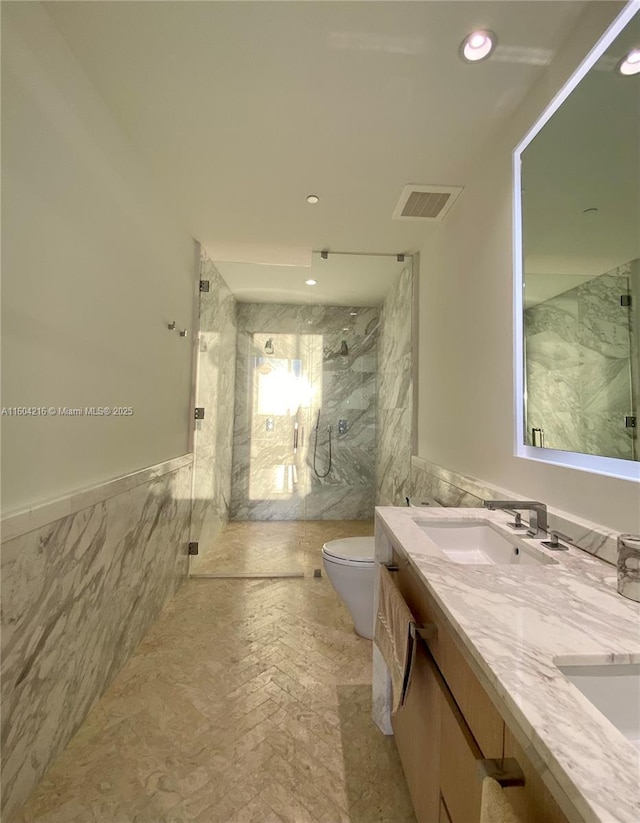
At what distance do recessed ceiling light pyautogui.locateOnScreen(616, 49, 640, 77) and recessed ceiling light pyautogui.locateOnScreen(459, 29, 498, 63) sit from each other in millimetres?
422

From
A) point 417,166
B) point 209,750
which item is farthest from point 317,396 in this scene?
point 209,750

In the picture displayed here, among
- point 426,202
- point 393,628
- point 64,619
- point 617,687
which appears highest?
point 426,202

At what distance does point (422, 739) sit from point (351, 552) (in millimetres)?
1076

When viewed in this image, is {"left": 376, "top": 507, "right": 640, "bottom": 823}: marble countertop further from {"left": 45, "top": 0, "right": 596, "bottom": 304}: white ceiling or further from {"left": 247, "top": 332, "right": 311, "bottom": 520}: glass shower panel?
{"left": 247, "top": 332, "right": 311, "bottom": 520}: glass shower panel

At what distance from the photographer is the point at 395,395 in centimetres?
343

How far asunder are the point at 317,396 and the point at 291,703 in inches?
106

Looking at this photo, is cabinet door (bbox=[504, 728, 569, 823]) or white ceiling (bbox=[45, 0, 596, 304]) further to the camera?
white ceiling (bbox=[45, 0, 596, 304])

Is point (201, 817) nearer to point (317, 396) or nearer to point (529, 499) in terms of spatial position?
point (529, 499)

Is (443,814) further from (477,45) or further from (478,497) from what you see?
(477,45)

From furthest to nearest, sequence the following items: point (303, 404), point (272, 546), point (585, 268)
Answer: point (303, 404)
point (272, 546)
point (585, 268)

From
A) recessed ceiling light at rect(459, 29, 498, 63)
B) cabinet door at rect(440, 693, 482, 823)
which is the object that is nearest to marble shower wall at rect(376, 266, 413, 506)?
recessed ceiling light at rect(459, 29, 498, 63)

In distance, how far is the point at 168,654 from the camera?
6.13 feet

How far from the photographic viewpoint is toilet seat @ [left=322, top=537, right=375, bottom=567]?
6.17 ft

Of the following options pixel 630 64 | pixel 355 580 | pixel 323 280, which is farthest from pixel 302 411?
pixel 630 64
